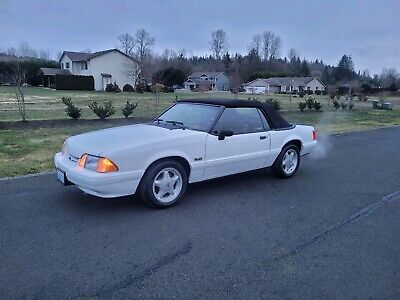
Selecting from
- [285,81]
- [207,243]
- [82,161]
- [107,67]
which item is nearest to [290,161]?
[207,243]

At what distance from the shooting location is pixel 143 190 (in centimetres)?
408

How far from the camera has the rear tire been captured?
5695 millimetres

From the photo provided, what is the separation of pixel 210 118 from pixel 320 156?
4266mm

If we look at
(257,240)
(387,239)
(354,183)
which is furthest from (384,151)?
(257,240)

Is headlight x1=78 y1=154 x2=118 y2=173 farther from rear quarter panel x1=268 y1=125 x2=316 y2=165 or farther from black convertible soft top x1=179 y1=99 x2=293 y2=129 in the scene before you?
rear quarter panel x1=268 y1=125 x2=316 y2=165

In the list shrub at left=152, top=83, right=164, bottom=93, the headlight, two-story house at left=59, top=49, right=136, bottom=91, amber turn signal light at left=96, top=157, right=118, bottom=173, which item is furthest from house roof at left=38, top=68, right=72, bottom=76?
amber turn signal light at left=96, top=157, right=118, bottom=173

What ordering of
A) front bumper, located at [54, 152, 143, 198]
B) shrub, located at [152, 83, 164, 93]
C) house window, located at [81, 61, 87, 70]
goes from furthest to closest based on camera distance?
1. house window, located at [81, 61, 87, 70]
2. shrub, located at [152, 83, 164, 93]
3. front bumper, located at [54, 152, 143, 198]

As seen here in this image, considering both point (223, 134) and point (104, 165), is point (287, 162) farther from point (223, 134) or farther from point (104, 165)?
point (104, 165)

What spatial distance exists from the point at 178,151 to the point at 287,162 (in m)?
2.49

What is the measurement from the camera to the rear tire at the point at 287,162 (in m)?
5.70

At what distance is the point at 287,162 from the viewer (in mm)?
5875

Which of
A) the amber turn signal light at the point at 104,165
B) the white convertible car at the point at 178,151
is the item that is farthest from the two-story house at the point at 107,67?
the amber turn signal light at the point at 104,165

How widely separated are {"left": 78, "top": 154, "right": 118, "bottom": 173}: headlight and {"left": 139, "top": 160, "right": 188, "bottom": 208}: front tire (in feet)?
1.54

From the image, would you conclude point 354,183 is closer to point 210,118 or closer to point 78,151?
point 210,118
